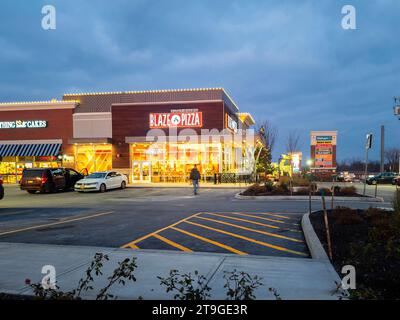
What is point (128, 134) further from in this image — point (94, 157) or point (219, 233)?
point (219, 233)

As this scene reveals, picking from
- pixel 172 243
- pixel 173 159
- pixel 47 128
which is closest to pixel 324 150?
pixel 172 243

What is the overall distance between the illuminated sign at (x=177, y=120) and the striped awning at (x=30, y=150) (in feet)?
37.8

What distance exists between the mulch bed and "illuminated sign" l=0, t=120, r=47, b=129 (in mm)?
35122

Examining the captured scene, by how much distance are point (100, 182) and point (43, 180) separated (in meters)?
3.81

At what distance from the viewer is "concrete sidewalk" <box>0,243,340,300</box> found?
4.39 metres

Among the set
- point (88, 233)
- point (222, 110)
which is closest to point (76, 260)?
point (88, 233)

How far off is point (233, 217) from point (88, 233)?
4.80 m

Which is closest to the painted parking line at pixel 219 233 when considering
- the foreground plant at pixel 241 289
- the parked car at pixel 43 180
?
the foreground plant at pixel 241 289

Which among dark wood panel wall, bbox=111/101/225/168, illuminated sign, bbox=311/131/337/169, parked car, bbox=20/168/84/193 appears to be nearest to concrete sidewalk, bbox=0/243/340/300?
illuminated sign, bbox=311/131/337/169

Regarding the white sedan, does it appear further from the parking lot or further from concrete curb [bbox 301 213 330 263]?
concrete curb [bbox 301 213 330 263]

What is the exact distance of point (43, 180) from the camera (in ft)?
74.3

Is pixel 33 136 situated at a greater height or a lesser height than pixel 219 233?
greater

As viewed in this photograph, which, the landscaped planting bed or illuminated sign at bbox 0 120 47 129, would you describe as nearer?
the landscaped planting bed

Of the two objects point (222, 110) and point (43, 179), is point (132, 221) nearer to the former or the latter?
point (43, 179)
